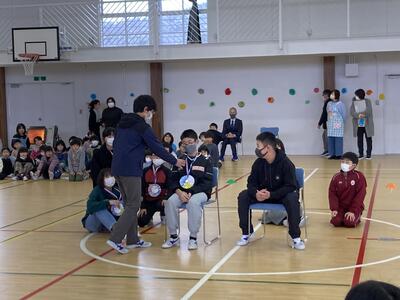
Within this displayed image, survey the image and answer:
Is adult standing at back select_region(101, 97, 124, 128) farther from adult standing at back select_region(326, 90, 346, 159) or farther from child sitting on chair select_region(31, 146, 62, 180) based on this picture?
adult standing at back select_region(326, 90, 346, 159)

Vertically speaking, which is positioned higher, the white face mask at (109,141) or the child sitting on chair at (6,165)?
the white face mask at (109,141)

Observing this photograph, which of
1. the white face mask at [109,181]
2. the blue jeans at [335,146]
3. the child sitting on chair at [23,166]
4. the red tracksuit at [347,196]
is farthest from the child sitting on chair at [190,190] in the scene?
the blue jeans at [335,146]

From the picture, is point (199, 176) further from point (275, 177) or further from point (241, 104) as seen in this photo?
point (241, 104)

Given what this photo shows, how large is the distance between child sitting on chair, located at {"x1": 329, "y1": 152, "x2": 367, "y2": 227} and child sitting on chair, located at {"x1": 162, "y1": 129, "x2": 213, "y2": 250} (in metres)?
1.57

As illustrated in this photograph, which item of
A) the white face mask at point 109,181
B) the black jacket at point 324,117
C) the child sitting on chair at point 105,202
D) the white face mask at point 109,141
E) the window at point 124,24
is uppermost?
the window at point 124,24

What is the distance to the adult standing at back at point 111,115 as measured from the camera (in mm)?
16062

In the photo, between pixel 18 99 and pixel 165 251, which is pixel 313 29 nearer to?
pixel 18 99

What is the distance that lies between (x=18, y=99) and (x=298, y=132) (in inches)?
Result: 344

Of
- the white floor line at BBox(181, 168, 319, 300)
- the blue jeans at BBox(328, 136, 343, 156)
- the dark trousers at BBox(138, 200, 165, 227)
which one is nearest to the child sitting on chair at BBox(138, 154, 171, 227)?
the dark trousers at BBox(138, 200, 165, 227)

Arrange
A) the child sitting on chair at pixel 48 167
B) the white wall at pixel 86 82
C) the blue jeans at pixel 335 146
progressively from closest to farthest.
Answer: the child sitting on chair at pixel 48 167, the blue jeans at pixel 335 146, the white wall at pixel 86 82

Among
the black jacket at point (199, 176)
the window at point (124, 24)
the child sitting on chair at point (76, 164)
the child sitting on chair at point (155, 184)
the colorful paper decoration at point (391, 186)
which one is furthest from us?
the window at point (124, 24)

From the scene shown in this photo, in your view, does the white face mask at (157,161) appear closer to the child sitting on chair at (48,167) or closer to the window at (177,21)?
the child sitting on chair at (48,167)

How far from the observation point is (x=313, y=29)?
16.1 m

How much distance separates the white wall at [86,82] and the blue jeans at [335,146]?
5.68 meters
